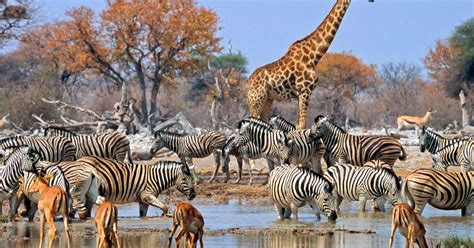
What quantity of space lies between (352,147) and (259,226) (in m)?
5.66

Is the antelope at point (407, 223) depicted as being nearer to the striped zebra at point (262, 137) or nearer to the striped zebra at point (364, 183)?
the striped zebra at point (364, 183)

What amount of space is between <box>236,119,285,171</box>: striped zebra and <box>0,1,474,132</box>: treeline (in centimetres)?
1569

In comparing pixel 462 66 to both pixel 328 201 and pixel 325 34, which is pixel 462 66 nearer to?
pixel 325 34

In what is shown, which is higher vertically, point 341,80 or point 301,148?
point 341,80

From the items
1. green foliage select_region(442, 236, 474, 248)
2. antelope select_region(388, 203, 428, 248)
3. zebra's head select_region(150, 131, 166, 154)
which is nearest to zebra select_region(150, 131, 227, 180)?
zebra's head select_region(150, 131, 166, 154)

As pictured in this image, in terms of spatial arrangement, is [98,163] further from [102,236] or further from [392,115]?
[392,115]

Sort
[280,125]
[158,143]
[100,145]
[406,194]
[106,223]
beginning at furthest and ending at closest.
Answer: [158,143]
[280,125]
[100,145]
[406,194]
[106,223]

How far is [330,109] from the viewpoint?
191 ft

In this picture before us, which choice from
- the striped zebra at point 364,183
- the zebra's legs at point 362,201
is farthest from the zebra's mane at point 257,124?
the zebra's legs at point 362,201

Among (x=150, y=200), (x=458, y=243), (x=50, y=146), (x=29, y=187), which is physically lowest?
(x=458, y=243)

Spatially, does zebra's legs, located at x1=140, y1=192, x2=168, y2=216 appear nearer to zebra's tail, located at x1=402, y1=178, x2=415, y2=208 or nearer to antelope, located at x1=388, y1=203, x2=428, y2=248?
zebra's tail, located at x1=402, y1=178, x2=415, y2=208

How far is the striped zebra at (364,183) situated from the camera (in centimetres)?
1742

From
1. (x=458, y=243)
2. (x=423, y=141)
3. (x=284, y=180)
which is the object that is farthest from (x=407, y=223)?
(x=423, y=141)

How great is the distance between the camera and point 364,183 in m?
17.7
